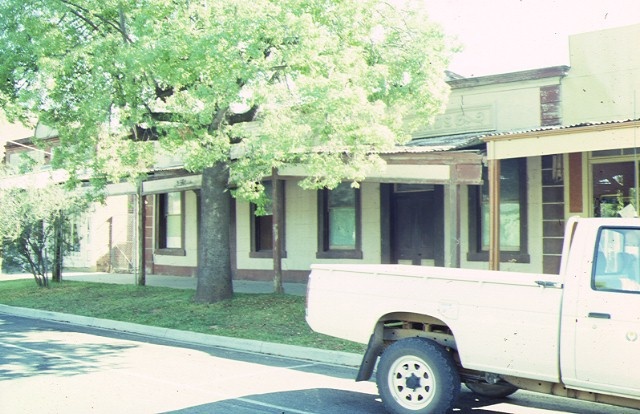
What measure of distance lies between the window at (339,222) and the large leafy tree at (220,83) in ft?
13.0

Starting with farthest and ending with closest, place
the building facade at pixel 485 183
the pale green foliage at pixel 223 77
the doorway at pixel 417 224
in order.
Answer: the doorway at pixel 417 224 < the building facade at pixel 485 183 < the pale green foliage at pixel 223 77

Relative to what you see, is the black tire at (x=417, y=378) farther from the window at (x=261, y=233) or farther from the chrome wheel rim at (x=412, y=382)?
the window at (x=261, y=233)

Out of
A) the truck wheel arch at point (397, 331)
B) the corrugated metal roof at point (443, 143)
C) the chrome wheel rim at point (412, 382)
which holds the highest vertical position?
the corrugated metal roof at point (443, 143)

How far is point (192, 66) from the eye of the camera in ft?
37.5

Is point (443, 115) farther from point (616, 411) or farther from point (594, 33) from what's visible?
point (616, 411)

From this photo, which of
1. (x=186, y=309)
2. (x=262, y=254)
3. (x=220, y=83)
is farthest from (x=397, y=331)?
(x=262, y=254)

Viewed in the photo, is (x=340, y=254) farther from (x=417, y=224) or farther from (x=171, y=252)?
(x=171, y=252)

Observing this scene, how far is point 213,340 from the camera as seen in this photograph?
11.6m

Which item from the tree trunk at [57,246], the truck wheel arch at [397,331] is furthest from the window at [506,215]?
the tree trunk at [57,246]

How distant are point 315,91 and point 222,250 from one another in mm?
Answer: 4680

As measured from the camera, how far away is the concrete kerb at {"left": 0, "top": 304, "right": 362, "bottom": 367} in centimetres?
1005

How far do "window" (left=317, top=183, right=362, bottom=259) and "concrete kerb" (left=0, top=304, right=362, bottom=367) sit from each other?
6.59m

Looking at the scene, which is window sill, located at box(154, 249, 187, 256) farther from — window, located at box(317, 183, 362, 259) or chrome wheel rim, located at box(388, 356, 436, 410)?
chrome wheel rim, located at box(388, 356, 436, 410)

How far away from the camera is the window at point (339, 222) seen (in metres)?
18.2
